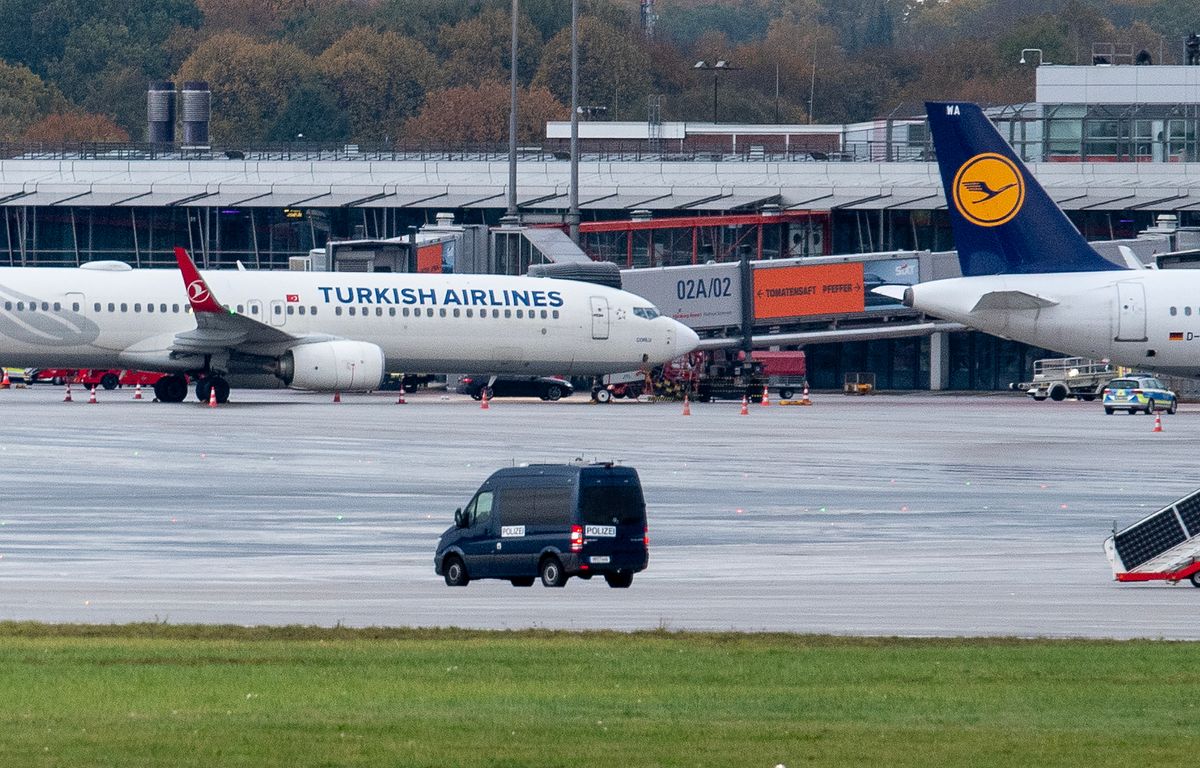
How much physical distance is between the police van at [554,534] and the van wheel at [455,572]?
0.01 m

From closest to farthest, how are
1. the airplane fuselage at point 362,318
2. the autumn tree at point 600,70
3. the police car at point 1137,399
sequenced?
the airplane fuselage at point 362,318 < the police car at point 1137,399 < the autumn tree at point 600,70

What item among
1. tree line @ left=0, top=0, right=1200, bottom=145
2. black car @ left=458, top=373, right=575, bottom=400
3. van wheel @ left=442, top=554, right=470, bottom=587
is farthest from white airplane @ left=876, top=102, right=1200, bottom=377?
tree line @ left=0, top=0, right=1200, bottom=145

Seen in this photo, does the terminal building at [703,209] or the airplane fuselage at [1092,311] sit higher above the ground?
the terminal building at [703,209]

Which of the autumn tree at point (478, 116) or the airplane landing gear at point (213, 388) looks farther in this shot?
the autumn tree at point (478, 116)

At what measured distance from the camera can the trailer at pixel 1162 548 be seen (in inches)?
859

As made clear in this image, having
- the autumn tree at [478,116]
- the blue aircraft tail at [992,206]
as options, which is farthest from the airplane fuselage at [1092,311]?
the autumn tree at [478,116]

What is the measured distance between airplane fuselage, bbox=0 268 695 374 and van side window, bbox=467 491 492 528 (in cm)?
3256

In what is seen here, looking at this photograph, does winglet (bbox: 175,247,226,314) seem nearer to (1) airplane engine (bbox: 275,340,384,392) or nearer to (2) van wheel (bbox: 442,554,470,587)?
(1) airplane engine (bbox: 275,340,384,392)

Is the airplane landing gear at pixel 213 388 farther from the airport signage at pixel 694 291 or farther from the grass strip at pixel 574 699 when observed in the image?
the grass strip at pixel 574 699

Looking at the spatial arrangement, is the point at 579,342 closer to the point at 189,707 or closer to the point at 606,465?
the point at 606,465

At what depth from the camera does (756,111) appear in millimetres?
161250

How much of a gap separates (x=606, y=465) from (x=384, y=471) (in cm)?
1252

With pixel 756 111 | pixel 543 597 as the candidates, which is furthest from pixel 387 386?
pixel 756 111

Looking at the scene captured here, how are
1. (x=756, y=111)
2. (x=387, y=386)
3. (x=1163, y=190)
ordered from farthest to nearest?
(x=756, y=111) < (x=1163, y=190) < (x=387, y=386)
